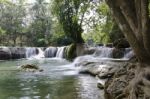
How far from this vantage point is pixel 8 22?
48719mm

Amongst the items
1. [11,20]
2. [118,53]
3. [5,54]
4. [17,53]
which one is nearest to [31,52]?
[17,53]

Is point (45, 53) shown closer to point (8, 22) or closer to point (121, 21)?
point (8, 22)

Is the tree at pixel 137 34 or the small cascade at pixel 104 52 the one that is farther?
the small cascade at pixel 104 52

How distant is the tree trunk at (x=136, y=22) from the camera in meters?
6.99

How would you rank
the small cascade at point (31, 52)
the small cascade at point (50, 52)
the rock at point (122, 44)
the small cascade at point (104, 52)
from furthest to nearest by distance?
the small cascade at point (31, 52)
the small cascade at point (50, 52)
the small cascade at point (104, 52)
the rock at point (122, 44)

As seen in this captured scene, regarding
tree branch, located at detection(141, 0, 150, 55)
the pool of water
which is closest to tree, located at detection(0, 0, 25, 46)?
the pool of water

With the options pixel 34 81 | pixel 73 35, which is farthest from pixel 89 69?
pixel 73 35

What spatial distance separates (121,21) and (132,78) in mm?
1593

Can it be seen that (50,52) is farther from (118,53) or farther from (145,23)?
(145,23)

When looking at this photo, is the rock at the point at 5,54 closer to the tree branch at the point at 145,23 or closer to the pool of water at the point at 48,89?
the pool of water at the point at 48,89

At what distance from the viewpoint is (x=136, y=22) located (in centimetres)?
745

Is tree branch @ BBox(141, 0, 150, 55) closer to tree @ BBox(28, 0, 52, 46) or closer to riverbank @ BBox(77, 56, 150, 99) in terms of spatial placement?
riverbank @ BBox(77, 56, 150, 99)

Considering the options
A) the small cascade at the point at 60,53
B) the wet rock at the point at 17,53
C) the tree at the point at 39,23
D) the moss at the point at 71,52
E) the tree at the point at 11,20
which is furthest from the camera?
the tree at the point at 39,23

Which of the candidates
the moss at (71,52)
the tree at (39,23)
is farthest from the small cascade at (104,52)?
the tree at (39,23)
